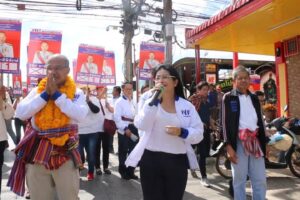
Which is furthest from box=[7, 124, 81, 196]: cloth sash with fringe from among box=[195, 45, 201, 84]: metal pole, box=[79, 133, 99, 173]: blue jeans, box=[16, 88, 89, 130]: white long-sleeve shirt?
box=[195, 45, 201, 84]: metal pole

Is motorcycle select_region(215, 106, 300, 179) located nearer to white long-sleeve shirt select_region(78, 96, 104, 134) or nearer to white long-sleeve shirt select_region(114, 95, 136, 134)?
white long-sleeve shirt select_region(114, 95, 136, 134)

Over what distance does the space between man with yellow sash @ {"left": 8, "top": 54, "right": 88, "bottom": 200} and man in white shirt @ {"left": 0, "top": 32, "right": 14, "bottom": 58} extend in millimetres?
4184

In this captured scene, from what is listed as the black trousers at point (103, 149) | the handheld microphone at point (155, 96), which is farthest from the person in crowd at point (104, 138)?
the handheld microphone at point (155, 96)

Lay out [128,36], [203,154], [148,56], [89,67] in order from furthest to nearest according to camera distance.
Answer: [128,36] < [148,56] < [89,67] < [203,154]

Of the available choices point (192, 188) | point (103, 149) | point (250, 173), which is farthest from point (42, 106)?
point (103, 149)

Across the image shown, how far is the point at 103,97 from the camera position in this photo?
30.0 ft

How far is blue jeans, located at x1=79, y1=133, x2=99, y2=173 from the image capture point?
768 cm

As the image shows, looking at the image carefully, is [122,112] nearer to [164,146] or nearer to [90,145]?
[90,145]

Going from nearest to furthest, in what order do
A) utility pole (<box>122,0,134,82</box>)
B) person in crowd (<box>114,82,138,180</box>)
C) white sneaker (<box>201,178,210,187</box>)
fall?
white sneaker (<box>201,178,210,187</box>), person in crowd (<box>114,82,138,180</box>), utility pole (<box>122,0,134,82</box>)

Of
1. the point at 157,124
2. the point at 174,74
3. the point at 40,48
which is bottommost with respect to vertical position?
the point at 157,124

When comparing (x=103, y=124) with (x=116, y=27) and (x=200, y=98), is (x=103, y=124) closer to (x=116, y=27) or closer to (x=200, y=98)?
(x=200, y=98)

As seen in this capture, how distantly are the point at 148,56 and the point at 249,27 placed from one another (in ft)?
11.5

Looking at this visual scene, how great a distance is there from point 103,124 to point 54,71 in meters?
4.83

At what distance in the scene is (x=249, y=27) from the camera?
9.36 metres
